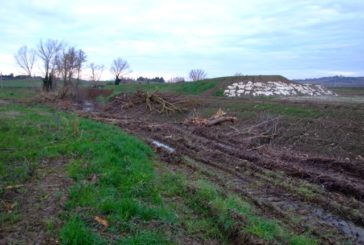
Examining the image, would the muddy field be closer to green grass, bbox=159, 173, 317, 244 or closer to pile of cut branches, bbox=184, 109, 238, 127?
pile of cut branches, bbox=184, 109, 238, 127

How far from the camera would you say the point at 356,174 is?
10.2m

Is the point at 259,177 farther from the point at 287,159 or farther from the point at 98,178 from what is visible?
the point at 98,178

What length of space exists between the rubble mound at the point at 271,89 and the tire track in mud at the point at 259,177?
16.0 metres

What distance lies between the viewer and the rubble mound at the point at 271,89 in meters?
32.8

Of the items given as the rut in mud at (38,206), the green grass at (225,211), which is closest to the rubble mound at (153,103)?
the green grass at (225,211)

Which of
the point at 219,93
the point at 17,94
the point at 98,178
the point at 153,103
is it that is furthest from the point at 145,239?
the point at 17,94

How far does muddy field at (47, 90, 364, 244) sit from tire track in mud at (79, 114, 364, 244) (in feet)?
0.05

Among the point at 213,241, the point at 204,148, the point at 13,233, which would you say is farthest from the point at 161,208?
the point at 204,148

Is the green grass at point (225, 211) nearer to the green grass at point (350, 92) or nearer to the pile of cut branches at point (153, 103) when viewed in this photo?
the pile of cut branches at point (153, 103)

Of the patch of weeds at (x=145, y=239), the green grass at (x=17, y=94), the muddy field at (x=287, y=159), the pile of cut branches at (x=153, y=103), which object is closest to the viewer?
the patch of weeds at (x=145, y=239)

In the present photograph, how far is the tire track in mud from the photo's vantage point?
6790 millimetres

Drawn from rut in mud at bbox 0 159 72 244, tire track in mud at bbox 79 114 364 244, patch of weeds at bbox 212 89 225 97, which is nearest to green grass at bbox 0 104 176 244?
rut in mud at bbox 0 159 72 244

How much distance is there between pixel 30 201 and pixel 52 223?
122cm

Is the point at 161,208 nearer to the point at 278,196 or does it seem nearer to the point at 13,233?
the point at 13,233
